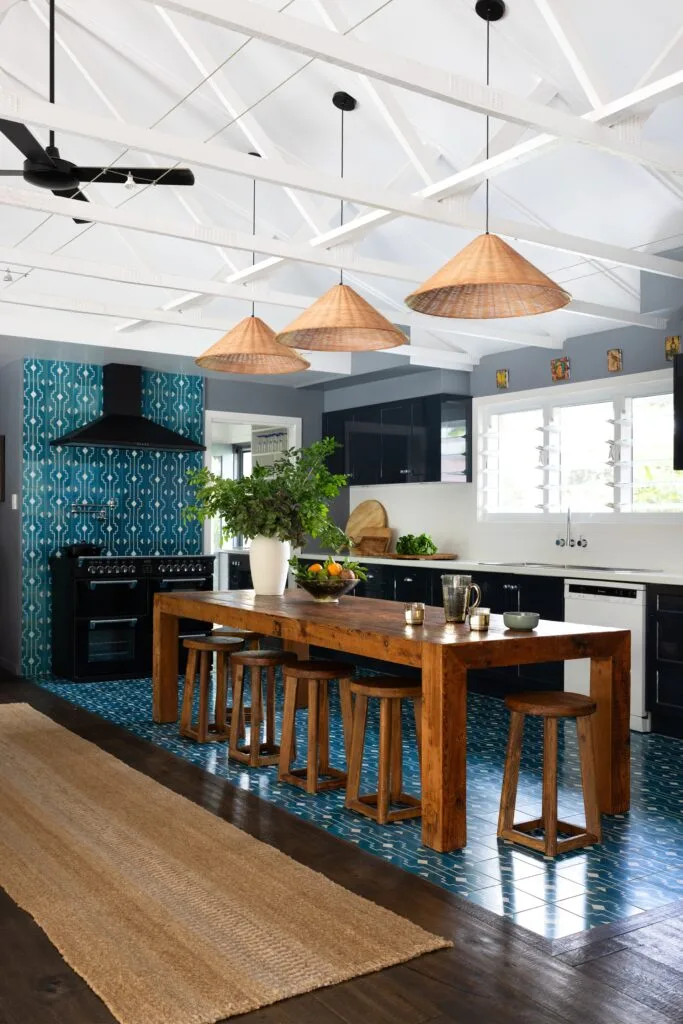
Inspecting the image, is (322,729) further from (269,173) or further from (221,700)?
(269,173)

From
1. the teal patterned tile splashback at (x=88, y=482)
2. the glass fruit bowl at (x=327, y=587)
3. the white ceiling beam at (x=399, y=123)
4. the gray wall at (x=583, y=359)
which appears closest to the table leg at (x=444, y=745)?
the glass fruit bowl at (x=327, y=587)

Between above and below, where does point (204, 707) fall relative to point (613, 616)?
below

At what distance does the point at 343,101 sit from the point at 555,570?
10.5 feet

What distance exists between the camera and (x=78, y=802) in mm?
4199

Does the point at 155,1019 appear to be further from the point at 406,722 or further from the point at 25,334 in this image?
the point at 25,334

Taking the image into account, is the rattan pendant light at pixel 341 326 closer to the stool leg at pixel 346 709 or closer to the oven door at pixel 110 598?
the stool leg at pixel 346 709

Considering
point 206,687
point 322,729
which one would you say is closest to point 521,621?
point 322,729

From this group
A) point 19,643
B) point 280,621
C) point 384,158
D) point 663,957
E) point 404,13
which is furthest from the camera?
point 19,643

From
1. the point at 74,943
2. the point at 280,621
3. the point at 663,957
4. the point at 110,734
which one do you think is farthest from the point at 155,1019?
the point at 110,734

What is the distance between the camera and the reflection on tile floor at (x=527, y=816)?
10.5 ft

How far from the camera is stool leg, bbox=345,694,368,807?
13.5 ft

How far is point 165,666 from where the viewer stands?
5918 mm

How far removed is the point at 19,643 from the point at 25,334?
2.51m

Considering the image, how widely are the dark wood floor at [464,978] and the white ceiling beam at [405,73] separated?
2.68m
